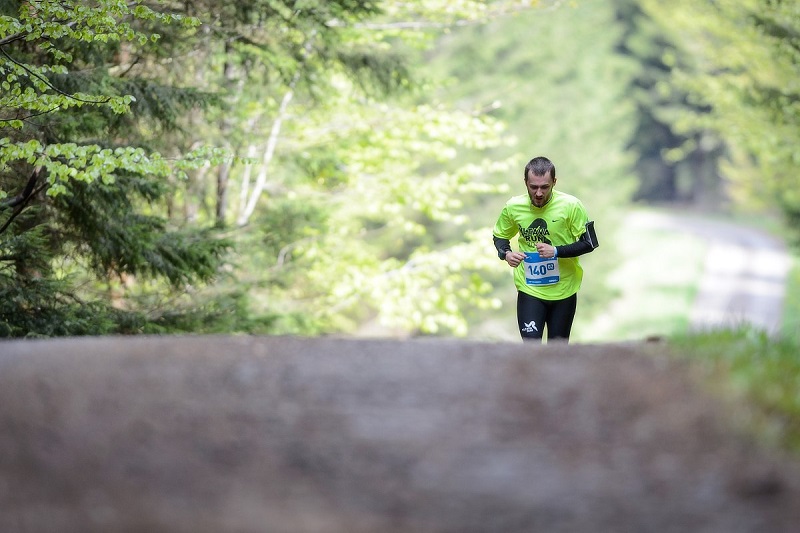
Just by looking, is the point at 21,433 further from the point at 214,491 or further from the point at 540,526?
the point at 540,526

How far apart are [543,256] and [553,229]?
308 mm

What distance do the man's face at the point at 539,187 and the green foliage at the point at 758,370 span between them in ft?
7.14

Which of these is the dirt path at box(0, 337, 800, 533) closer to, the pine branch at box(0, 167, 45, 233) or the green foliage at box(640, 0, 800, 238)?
the pine branch at box(0, 167, 45, 233)

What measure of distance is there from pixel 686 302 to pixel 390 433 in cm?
3191

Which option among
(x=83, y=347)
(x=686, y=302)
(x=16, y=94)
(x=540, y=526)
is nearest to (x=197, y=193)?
(x=16, y=94)

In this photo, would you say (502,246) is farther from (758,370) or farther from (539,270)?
(758,370)

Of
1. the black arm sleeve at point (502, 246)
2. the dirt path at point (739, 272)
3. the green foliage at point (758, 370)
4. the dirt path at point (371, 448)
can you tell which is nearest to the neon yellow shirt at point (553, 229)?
the black arm sleeve at point (502, 246)

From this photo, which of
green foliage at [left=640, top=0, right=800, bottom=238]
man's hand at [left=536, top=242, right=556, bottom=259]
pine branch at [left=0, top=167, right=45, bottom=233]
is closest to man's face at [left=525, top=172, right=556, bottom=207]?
man's hand at [left=536, top=242, right=556, bottom=259]

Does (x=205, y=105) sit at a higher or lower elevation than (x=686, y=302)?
higher

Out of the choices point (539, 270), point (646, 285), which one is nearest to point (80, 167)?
point (539, 270)

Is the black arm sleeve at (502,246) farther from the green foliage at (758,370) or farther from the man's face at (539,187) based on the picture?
the green foliage at (758,370)

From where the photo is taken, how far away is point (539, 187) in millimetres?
6812

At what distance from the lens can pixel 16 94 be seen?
6.60 metres

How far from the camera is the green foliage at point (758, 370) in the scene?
11.6ft
